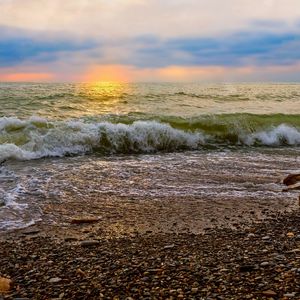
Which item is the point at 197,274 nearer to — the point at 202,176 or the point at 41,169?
the point at 202,176

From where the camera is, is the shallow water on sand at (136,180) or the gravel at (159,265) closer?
the gravel at (159,265)

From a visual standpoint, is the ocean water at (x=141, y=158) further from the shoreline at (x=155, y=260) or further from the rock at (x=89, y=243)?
the rock at (x=89, y=243)

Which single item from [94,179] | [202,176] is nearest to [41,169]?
[94,179]

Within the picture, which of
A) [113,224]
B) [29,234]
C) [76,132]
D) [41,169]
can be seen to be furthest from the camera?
[76,132]

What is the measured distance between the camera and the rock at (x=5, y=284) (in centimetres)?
365

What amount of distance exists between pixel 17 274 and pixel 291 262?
259 centimetres

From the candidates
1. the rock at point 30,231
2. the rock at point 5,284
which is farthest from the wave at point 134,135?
the rock at point 5,284

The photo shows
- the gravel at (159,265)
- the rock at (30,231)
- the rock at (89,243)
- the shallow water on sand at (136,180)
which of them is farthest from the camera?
the shallow water on sand at (136,180)

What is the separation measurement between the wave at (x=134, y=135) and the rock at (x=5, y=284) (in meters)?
8.08

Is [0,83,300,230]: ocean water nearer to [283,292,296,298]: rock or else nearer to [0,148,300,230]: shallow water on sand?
[0,148,300,230]: shallow water on sand

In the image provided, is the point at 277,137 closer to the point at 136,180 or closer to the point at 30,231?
the point at 136,180

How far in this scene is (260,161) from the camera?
36.8 ft

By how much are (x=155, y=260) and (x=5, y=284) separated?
1.43 m

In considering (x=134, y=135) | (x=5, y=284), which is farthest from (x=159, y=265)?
(x=134, y=135)
